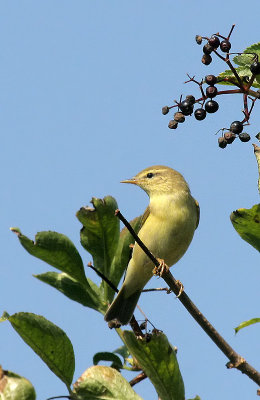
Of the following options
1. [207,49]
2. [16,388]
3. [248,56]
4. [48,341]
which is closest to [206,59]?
[207,49]

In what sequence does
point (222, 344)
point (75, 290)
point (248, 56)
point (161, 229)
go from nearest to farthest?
1. point (222, 344)
2. point (75, 290)
3. point (248, 56)
4. point (161, 229)

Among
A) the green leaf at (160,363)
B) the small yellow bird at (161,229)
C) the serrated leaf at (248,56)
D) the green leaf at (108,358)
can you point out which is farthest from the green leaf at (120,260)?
the small yellow bird at (161,229)

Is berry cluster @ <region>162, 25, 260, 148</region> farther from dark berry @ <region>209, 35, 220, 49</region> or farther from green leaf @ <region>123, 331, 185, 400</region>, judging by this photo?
green leaf @ <region>123, 331, 185, 400</region>

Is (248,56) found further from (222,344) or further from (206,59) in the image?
(222,344)

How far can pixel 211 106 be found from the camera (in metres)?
3.32

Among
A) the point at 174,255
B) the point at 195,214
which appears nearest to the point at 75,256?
the point at 174,255

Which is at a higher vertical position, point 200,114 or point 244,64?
point 200,114

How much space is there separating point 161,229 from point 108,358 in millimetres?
2845

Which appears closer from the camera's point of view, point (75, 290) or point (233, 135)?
point (75, 290)

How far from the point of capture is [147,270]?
5.73 meters

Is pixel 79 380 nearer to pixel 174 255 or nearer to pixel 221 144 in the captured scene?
pixel 221 144

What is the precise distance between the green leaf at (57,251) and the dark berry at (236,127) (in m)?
1.12

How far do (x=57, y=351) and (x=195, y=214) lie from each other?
3831 mm

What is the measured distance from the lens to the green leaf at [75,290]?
263 centimetres
